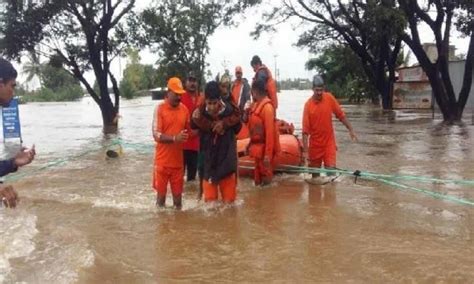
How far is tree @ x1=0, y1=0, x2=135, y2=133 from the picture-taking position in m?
19.9

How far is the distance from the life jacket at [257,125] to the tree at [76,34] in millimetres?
13941

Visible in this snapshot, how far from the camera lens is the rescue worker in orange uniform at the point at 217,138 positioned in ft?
19.6

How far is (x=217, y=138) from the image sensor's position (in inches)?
238

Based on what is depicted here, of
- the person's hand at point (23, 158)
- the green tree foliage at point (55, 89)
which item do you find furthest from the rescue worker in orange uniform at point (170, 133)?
the green tree foliage at point (55, 89)

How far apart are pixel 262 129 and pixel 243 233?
1.76m

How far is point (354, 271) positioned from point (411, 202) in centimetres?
278

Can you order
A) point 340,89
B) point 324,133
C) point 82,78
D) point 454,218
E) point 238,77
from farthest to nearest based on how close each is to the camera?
point 340,89
point 82,78
point 238,77
point 324,133
point 454,218

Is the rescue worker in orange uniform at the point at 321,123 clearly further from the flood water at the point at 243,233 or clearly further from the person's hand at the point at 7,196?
→ the person's hand at the point at 7,196

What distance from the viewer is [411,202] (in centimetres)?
705

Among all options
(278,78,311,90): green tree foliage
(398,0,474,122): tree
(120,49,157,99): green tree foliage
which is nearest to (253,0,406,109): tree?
(398,0,474,122): tree

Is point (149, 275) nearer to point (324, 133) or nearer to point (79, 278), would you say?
point (79, 278)

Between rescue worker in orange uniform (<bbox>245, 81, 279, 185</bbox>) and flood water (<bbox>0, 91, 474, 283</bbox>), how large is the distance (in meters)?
0.58

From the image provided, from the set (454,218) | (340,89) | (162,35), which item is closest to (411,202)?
(454,218)

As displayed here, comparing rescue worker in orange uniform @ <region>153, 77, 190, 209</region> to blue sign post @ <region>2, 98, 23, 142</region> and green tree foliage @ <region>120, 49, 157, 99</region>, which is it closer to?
blue sign post @ <region>2, 98, 23, 142</region>
